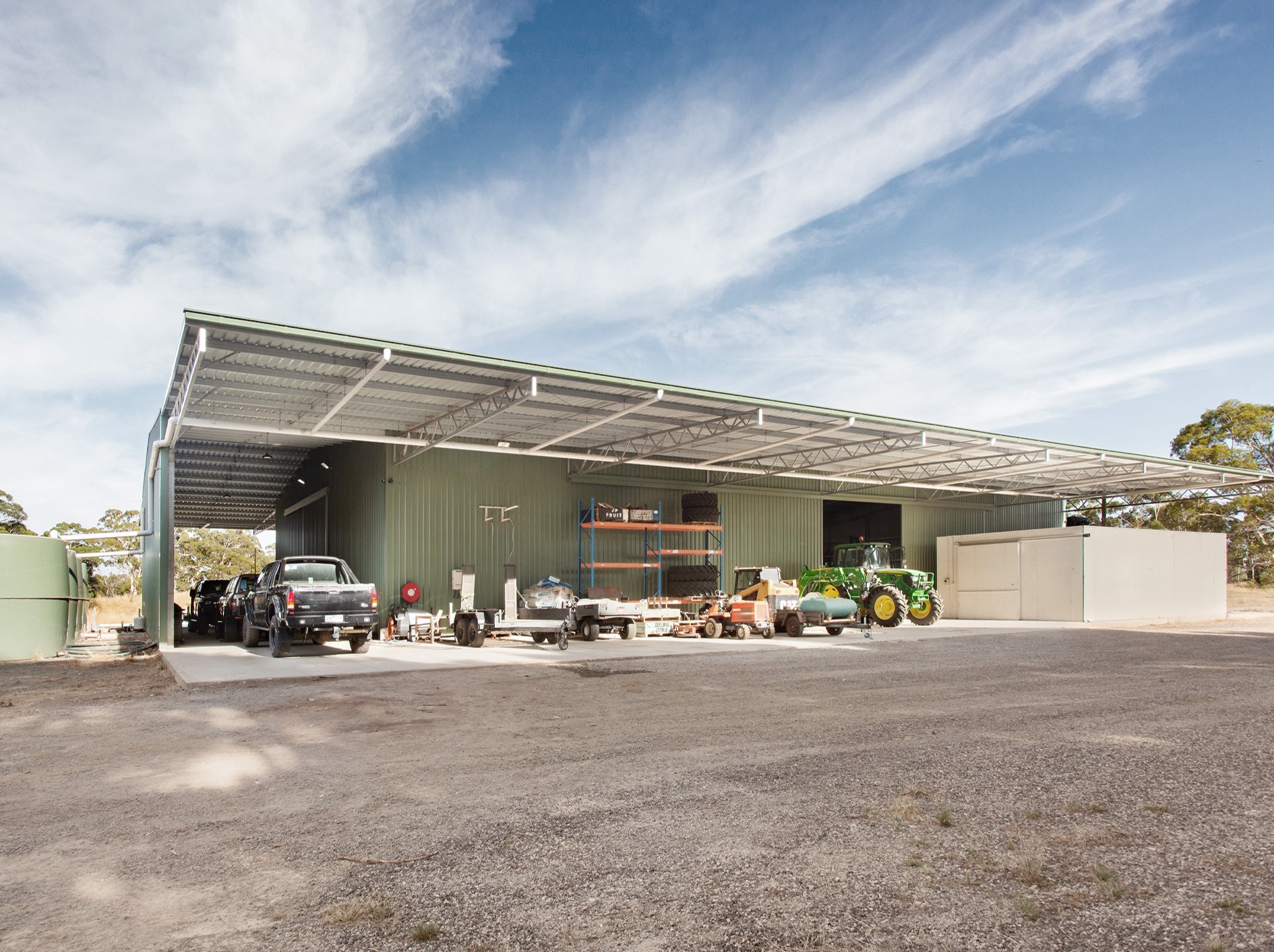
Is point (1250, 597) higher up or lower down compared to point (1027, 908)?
lower down

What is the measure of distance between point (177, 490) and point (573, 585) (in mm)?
16850

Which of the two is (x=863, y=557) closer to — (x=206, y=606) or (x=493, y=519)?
(x=493, y=519)

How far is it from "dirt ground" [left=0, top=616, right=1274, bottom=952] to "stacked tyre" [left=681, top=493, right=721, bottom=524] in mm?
14643

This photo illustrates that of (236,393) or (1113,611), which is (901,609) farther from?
(236,393)

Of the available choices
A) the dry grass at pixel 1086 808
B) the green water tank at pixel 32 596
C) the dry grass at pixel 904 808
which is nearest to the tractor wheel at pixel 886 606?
the dry grass at pixel 1086 808

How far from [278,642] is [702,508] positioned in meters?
12.8

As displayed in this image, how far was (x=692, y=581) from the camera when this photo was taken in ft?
79.6

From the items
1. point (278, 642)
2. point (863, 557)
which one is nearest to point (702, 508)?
point (863, 557)

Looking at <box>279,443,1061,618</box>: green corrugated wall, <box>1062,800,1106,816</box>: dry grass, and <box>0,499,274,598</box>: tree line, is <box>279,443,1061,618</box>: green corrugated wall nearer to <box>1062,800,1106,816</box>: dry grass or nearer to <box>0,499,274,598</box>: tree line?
<box>1062,800,1106,816</box>: dry grass

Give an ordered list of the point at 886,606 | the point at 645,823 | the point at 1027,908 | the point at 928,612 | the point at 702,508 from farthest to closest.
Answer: the point at 702,508
the point at 928,612
the point at 886,606
the point at 645,823
the point at 1027,908

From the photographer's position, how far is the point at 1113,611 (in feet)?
87.7

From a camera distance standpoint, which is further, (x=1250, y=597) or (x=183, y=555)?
(x=183, y=555)

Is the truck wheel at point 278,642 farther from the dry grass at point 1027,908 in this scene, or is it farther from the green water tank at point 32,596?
the dry grass at point 1027,908

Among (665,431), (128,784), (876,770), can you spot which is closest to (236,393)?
(665,431)
